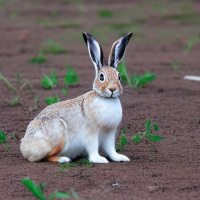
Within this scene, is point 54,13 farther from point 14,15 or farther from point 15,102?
point 15,102

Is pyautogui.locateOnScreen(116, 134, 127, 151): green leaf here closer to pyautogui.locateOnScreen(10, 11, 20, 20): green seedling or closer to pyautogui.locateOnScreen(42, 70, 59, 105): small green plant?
pyautogui.locateOnScreen(42, 70, 59, 105): small green plant

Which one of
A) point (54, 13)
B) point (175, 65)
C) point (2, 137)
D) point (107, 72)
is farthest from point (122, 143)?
point (54, 13)

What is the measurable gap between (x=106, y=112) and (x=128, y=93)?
3102mm

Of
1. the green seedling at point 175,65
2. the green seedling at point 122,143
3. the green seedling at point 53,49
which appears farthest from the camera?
the green seedling at point 53,49

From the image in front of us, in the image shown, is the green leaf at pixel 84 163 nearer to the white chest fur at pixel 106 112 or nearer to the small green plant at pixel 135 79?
the white chest fur at pixel 106 112

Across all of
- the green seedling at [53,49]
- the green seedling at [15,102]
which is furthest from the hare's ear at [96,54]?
the green seedling at [53,49]

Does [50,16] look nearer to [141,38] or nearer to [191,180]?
[141,38]

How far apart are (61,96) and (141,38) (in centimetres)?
624

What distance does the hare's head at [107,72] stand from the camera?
505 centimetres

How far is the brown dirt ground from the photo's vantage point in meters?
4.60

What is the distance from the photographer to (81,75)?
→ 31.2 ft

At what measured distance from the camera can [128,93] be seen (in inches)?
322

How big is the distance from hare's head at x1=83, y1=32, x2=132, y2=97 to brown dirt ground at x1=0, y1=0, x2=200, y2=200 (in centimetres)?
64

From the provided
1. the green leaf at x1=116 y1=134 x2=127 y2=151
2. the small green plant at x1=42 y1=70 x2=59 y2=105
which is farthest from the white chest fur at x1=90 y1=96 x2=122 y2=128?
the small green plant at x1=42 y1=70 x2=59 y2=105
